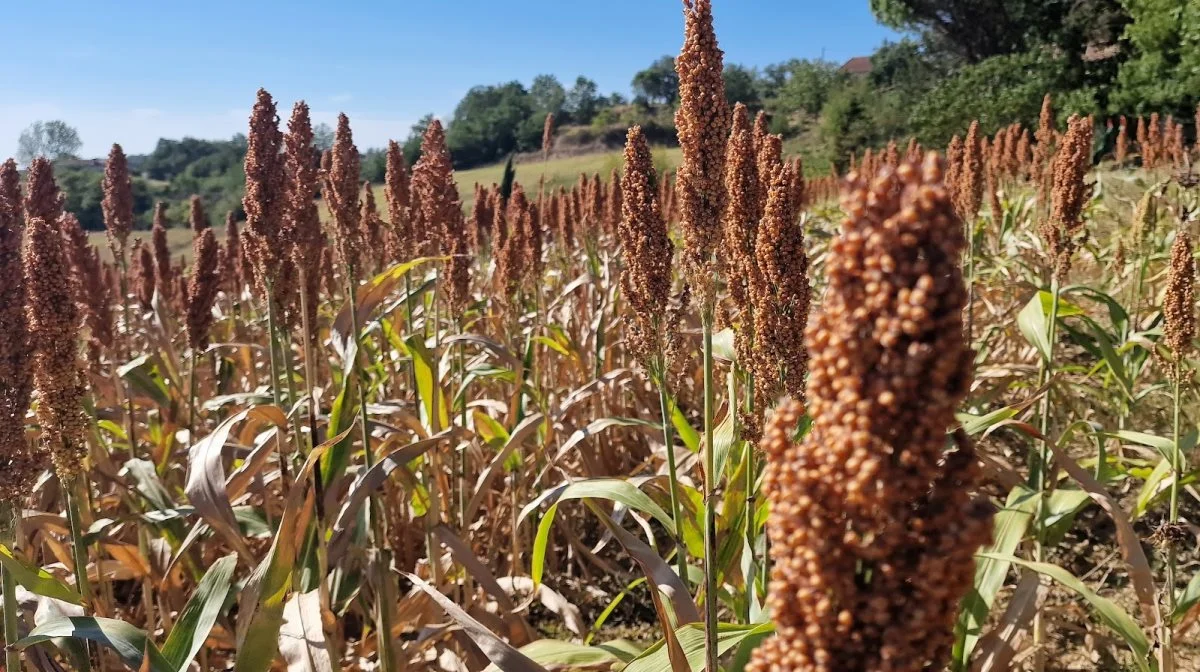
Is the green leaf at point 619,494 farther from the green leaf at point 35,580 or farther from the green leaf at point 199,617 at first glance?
the green leaf at point 35,580

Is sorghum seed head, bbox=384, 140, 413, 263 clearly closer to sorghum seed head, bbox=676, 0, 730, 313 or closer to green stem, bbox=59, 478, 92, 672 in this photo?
green stem, bbox=59, 478, 92, 672

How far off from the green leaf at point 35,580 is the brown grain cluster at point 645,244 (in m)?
1.67

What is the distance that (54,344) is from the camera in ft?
6.95

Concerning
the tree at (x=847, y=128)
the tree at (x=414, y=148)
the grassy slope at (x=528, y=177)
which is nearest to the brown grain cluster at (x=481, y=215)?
the tree at (x=414, y=148)

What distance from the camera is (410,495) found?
3.58m

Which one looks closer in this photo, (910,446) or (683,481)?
(910,446)

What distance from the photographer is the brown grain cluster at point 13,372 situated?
1.91 metres

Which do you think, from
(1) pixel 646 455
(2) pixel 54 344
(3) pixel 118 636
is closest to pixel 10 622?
(3) pixel 118 636

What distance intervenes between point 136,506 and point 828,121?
4777 cm


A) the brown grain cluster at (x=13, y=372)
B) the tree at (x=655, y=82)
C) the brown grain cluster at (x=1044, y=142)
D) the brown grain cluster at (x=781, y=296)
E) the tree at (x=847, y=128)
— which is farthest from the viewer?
the tree at (x=655, y=82)

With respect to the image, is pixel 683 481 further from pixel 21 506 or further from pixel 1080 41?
pixel 1080 41

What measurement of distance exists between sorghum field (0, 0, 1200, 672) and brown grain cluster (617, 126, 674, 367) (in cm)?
1

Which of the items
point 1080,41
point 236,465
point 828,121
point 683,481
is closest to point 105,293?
point 236,465

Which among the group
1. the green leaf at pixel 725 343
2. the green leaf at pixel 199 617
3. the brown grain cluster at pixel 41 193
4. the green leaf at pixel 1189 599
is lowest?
the green leaf at pixel 1189 599
